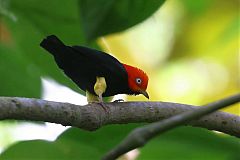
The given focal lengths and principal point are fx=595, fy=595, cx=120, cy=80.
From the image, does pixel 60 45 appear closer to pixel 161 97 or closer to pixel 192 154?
pixel 192 154

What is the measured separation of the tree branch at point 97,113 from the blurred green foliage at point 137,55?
3 cm

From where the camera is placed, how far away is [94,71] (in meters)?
1.08

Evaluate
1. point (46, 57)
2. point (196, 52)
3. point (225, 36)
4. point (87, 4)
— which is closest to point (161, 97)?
point (196, 52)

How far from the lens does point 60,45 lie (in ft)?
3.27

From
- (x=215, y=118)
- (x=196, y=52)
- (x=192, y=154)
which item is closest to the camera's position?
(x=192, y=154)

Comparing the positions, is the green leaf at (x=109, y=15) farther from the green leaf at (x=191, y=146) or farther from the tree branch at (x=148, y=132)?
the tree branch at (x=148, y=132)

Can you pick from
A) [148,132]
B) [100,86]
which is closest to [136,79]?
[100,86]

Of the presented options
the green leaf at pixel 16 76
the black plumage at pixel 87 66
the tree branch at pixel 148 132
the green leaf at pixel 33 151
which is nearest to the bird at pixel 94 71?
the black plumage at pixel 87 66

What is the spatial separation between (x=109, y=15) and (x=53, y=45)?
7.5 inches

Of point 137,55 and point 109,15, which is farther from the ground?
point 137,55

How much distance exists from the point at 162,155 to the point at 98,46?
0.51 metres

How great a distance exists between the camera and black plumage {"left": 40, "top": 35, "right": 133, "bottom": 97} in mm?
1021

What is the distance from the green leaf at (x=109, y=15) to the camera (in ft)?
3.58

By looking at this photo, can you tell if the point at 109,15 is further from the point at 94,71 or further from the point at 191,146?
the point at 191,146
